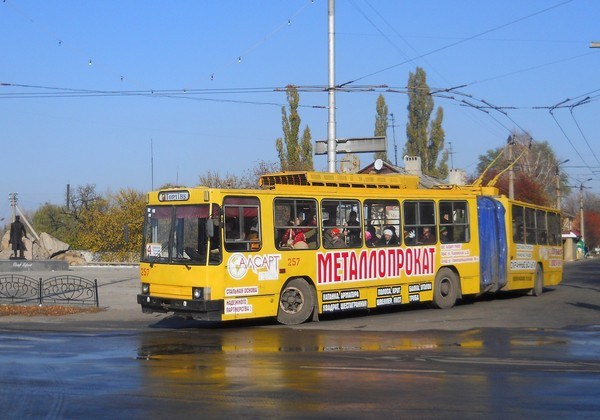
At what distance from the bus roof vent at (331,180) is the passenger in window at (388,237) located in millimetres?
1209

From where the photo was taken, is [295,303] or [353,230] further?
[353,230]

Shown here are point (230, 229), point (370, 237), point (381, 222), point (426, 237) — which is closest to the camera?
point (230, 229)

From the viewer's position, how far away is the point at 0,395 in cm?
909

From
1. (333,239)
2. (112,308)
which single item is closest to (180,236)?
(333,239)

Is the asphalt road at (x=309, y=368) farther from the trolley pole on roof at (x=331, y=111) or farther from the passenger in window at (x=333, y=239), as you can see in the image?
the trolley pole on roof at (x=331, y=111)

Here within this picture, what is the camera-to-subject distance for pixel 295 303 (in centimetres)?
1773

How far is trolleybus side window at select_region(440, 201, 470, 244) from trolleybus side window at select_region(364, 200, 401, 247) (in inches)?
78.0

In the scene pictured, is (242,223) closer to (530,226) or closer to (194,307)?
(194,307)

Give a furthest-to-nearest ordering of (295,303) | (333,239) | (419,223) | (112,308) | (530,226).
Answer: (530,226)
(112,308)
(419,223)
(333,239)
(295,303)

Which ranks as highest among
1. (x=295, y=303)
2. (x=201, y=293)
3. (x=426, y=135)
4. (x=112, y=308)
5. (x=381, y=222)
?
(x=426, y=135)

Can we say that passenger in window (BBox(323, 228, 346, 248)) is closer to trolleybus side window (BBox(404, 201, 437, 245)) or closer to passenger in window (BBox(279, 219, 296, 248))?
passenger in window (BBox(279, 219, 296, 248))

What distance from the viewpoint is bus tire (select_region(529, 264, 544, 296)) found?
1023 inches

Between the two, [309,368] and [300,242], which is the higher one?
[300,242]

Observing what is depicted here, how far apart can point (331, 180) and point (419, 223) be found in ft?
10.4
